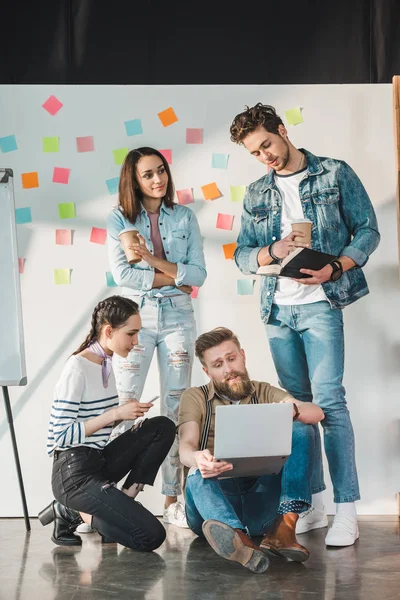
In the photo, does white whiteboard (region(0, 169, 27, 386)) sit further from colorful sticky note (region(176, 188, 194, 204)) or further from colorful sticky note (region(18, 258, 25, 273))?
colorful sticky note (region(176, 188, 194, 204))

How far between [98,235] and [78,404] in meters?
1.06

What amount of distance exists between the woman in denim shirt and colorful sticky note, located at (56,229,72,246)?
277 mm

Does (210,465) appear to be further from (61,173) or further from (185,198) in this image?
(61,173)

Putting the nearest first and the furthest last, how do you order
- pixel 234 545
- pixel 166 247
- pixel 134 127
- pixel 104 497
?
pixel 234 545 → pixel 104 497 → pixel 166 247 → pixel 134 127

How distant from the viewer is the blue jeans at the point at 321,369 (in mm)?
3449

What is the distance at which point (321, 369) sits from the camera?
11.5ft

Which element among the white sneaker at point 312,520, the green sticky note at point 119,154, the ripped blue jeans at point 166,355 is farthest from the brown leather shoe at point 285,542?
the green sticky note at point 119,154

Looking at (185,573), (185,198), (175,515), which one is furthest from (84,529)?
(185,198)

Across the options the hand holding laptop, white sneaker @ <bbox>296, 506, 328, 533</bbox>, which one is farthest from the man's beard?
white sneaker @ <bbox>296, 506, 328, 533</bbox>

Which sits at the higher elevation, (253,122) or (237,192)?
(253,122)

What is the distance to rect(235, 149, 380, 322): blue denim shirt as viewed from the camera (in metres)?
3.54

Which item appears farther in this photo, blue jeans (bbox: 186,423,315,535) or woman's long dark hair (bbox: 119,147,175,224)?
woman's long dark hair (bbox: 119,147,175,224)

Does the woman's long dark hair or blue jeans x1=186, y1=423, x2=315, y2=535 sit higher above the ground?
the woman's long dark hair

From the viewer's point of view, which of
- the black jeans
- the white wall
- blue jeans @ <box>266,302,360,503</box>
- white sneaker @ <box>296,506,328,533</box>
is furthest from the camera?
the white wall
